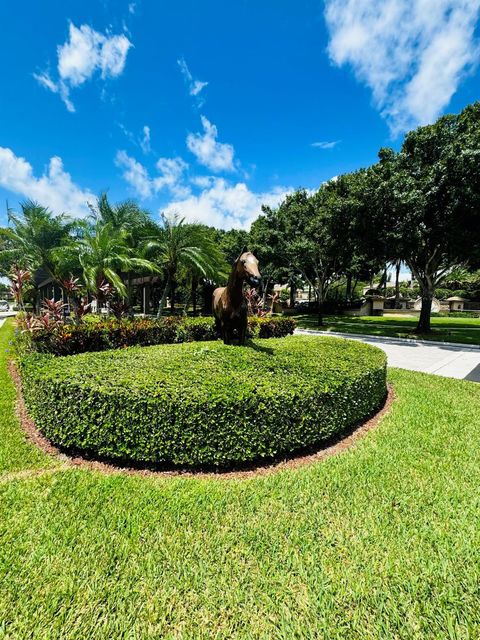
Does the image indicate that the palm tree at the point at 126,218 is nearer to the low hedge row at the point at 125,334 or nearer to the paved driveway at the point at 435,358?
the low hedge row at the point at 125,334

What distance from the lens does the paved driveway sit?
8.41 metres

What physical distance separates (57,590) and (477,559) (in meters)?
3.08

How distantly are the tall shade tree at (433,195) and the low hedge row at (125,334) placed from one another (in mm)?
7035

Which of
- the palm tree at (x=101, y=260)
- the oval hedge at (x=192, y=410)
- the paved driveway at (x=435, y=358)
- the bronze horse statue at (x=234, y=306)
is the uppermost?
the palm tree at (x=101, y=260)

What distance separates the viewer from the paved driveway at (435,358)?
27.6 feet

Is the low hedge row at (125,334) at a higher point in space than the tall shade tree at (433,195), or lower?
lower

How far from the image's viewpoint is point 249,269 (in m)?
4.65

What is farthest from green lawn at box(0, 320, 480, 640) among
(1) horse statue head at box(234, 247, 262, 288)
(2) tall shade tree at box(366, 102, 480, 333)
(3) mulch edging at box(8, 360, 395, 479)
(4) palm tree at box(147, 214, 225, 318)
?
(4) palm tree at box(147, 214, 225, 318)

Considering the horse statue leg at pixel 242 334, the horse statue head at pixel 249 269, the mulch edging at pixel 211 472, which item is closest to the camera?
the mulch edging at pixel 211 472

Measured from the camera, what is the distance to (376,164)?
13.7 meters

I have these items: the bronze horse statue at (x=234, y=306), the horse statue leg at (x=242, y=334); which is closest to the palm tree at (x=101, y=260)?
the bronze horse statue at (x=234, y=306)

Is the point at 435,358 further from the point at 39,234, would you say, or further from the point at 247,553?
the point at 39,234

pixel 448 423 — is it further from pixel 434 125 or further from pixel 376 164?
pixel 434 125

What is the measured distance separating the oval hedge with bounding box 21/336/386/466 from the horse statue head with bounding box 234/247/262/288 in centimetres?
148
